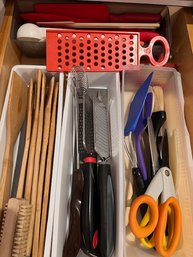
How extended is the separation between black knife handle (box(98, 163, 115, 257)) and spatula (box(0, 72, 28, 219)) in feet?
0.59

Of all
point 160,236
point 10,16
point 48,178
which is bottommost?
point 160,236

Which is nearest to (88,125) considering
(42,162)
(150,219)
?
(42,162)

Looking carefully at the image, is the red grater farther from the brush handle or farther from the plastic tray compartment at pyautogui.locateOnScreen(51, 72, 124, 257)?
the brush handle

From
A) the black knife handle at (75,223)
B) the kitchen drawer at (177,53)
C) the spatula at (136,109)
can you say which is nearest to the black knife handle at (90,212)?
the black knife handle at (75,223)

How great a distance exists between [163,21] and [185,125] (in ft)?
0.90

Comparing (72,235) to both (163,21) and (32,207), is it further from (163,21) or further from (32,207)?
(163,21)

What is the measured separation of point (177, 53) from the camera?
0.65 m

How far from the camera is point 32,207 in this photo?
0.47m

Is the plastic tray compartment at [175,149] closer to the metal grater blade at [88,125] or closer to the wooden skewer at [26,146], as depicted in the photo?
the metal grater blade at [88,125]

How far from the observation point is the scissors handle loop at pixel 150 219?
0.43 metres

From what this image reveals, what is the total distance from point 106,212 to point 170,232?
119 mm

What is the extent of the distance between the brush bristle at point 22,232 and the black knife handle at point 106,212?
129 mm

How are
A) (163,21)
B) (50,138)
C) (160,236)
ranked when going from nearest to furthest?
(160,236), (50,138), (163,21)

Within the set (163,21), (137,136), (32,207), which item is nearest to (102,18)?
(163,21)
